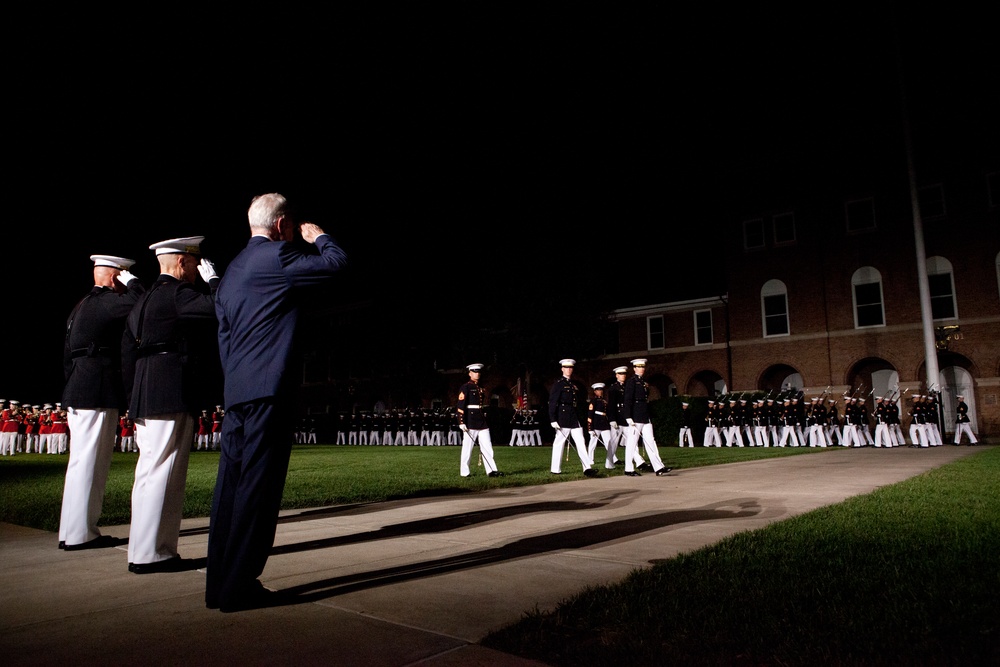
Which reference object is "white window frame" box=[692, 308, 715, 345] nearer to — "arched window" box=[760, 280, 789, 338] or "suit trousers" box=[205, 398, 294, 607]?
"arched window" box=[760, 280, 789, 338]

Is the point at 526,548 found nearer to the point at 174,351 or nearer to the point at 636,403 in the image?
the point at 174,351

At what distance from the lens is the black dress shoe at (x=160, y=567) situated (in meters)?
4.29

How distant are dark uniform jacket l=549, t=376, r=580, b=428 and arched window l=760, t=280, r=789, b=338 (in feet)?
81.9

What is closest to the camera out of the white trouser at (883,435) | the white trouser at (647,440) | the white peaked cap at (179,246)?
the white peaked cap at (179,246)

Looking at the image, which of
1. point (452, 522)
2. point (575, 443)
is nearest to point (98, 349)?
point (452, 522)

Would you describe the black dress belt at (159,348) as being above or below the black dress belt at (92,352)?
below

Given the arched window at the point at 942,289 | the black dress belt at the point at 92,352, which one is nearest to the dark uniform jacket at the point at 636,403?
the black dress belt at the point at 92,352

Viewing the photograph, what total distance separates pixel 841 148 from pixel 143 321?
37.2 meters

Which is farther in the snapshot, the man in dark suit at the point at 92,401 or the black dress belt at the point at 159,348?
the man in dark suit at the point at 92,401

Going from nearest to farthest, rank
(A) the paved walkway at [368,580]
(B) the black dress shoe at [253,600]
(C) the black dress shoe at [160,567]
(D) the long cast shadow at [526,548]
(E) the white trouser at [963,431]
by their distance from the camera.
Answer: (A) the paved walkway at [368,580] → (B) the black dress shoe at [253,600] → (D) the long cast shadow at [526,548] → (C) the black dress shoe at [160,567] → (E) the white trouser at [963,431]

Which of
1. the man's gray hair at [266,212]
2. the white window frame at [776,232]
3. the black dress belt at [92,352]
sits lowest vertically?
the black dress belt at [92,352]

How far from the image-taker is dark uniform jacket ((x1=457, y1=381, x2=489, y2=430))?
43.2 ft

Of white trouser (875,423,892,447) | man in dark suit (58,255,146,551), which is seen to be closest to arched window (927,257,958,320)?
white trouser (875,423,892,447)

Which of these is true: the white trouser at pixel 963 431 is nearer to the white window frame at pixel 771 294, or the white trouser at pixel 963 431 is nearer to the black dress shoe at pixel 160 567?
the white window frame at pixel 771 294
